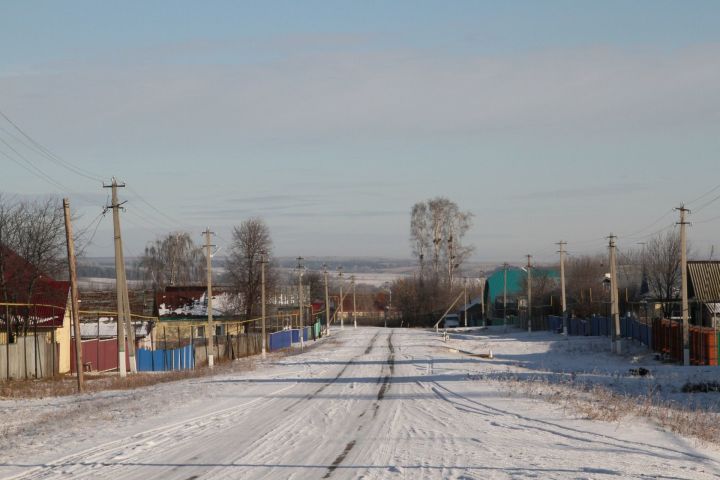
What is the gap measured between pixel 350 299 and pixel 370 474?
6484 inches

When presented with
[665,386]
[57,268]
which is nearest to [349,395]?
[665,386]

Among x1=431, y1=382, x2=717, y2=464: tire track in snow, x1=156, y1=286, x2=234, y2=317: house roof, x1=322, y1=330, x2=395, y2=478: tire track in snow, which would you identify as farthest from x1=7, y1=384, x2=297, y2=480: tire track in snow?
x1=156, y1=286, x2=234, y2=317: house roof

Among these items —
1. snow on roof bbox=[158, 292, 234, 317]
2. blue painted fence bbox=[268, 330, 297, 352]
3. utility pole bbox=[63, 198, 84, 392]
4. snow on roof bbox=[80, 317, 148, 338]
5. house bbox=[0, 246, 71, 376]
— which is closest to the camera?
utility pole bbox=[63, 198, 84, 392]

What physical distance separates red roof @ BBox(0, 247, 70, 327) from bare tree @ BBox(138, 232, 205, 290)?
9139cm

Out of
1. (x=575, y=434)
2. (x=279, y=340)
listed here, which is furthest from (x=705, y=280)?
(x=575, y=434)

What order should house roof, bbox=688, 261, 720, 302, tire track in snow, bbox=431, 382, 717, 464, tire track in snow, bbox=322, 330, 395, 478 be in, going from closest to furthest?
tire track in snow, bbox=322, 330, 395, 478, tire track in snow, bbox=431, 382, 717, 464, house roof, bbox=688, 261, 720, 302

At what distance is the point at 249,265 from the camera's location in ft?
258

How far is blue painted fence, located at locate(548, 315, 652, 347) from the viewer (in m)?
53.1

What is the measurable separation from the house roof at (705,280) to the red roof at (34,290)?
133 feet

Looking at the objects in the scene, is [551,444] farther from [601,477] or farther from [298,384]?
[298,384]

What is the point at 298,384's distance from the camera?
88.2 ft

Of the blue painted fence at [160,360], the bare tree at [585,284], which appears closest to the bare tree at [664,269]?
the bare tree at [585,284]

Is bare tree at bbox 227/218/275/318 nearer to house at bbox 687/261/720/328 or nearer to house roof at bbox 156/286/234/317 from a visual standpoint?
house roof at bbox 156/286/234/317

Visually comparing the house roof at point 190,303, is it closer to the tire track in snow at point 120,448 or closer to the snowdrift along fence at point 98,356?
the snowdrift along fence at point 98,356
